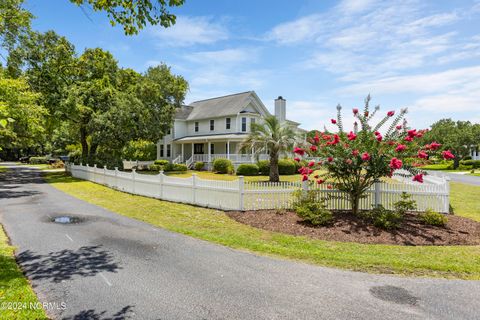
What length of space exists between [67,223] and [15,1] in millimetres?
15913

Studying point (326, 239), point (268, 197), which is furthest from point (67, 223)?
point (326, 239)

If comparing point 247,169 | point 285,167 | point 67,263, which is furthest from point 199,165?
point 67,263

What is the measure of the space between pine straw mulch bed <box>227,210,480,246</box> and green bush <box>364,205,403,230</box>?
0.16 metres

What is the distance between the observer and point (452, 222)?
10.1m

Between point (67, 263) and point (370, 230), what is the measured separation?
27.1ft

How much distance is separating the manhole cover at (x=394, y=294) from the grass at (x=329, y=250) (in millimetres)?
A: 914

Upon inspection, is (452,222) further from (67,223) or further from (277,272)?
(67,223)

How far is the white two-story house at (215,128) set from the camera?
111 feet

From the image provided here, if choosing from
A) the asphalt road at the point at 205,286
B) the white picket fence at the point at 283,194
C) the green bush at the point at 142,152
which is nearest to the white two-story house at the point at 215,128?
the green bush at the point at 142,152

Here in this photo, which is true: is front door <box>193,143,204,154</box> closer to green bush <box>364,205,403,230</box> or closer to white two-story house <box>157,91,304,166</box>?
white two-story house <box>157,91,304,166</box>

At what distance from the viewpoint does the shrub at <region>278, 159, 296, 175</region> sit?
2991 centimetres

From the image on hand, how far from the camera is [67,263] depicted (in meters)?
6.35

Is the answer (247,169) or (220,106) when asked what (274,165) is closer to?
(247,169)

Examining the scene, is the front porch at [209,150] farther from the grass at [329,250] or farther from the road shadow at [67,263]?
the road shadow at [67,263]
